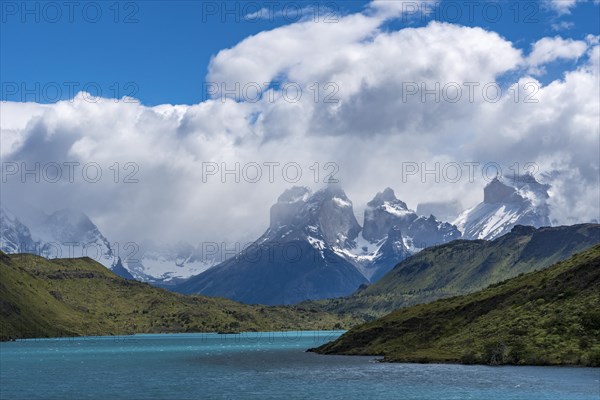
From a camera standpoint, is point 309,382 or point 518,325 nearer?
point 309,382

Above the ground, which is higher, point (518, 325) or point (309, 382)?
point (518, 325)

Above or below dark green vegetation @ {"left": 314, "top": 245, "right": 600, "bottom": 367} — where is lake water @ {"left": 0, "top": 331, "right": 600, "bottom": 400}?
below

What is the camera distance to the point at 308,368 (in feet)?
529

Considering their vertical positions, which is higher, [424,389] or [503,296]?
[503,296]

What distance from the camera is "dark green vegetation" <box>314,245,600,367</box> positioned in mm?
140625

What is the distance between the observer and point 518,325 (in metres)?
155

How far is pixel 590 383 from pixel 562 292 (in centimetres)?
5935

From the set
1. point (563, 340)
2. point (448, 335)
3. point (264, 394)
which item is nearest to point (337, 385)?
point (264, 394)

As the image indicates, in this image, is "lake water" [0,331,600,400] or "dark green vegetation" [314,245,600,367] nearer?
"lake water" [0,331,600,400]

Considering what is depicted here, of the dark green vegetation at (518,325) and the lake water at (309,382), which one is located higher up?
the dark green vegetation at (518,325)

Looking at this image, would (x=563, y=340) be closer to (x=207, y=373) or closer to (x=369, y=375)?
(x=369, y=375)

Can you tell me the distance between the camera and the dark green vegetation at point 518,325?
140625 millimetres

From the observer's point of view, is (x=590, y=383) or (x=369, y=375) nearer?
(x=590, y=383)

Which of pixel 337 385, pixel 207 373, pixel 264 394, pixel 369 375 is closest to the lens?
pixel 264 394
